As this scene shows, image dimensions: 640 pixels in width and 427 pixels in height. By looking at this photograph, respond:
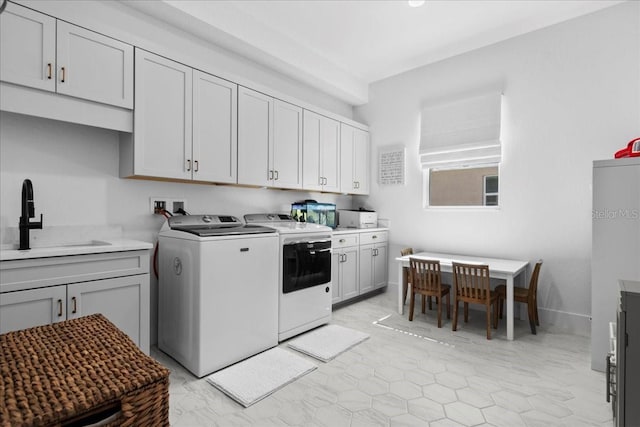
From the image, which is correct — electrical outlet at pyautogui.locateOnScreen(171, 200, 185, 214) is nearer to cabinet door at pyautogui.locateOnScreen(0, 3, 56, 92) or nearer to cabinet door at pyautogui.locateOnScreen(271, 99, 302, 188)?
cabinet door at pyautogui.locateOnScreen(271, 99, 302, 188)

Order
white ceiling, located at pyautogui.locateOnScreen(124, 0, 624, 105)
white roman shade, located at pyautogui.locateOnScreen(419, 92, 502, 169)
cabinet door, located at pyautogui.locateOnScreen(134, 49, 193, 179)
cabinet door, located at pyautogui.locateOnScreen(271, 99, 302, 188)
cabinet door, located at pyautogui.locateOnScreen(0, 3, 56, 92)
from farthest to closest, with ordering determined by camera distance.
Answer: white roman shade, located at pyautogui.locateOnScreen(419, 92, 502, 169) → cabinet door, located at pyautogui.locateOnScreen(271, 99, 302, 188) → white ceiling, located at pyautogui.locateOnScreen(124, 0, 624, 105) → cabinet door, located at pyautogui.locateOnScreen(134, 49, 193, 179) → cabinet door, located at pyautogui.locateOnScreen(0, 3, 56, 92)

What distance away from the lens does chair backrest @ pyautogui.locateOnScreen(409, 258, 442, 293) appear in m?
3.38

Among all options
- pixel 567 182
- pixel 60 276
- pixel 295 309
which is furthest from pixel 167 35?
pixel 567 182

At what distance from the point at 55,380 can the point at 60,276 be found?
1.60 metres

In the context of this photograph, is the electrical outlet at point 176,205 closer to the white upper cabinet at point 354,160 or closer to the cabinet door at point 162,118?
the cabinet door at point 162,118

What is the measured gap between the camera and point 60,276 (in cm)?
196

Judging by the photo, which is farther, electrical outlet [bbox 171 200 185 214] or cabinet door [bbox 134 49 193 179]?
electrical outlet [bbox 171 200 185 214]

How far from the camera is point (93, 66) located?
2232 millimetres

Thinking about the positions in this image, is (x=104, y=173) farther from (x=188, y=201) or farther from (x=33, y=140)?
(x=188, y=201)

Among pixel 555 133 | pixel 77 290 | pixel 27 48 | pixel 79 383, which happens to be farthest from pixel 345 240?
pixel 79 383

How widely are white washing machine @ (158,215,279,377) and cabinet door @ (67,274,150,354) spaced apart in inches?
10.2

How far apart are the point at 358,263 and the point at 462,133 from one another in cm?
212

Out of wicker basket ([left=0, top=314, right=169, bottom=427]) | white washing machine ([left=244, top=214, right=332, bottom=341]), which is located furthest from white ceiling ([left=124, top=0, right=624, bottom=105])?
wicker basket ([left=0, top=314, right=169, bottom=427])

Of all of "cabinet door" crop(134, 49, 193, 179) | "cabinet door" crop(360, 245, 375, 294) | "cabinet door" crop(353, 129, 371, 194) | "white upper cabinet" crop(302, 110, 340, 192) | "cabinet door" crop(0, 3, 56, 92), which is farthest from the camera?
"cabinet door" crop(353, 129, 371, 194)
